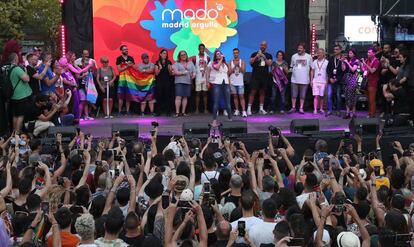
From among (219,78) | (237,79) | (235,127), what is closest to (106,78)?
(219,78)

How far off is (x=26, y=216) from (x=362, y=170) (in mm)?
3915

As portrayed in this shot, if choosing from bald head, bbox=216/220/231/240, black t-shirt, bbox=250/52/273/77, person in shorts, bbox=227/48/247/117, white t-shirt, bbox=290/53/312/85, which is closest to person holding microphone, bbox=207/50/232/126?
person in shorts, bbox=227/48/247/117

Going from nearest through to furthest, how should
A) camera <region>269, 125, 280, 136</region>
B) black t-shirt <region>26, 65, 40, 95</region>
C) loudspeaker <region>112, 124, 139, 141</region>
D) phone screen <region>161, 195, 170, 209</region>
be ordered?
1. phone screen <region>161, 195, 170, 209</region>
2. camera <region>269, 125, 280, 136</region>
3. loudspeaker <region>112, 124, 139, 141</region>
4. black t-shirt <region>26, 65, 40, 95</region>

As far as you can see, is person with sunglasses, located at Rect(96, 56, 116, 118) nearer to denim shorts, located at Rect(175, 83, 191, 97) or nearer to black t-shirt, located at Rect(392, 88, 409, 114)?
denim shorts, located at Rect(175, 83, 191, 97)

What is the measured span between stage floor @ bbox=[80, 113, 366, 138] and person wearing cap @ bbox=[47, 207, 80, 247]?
7079 mm

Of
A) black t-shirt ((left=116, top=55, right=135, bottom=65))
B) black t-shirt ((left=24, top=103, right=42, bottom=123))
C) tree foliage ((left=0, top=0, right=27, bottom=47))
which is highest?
tree foliage ((left=0, top=0, right=27, bottom=47))

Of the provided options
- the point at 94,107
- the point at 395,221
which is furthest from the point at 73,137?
the point at 395,221

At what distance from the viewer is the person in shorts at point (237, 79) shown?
14000 mm

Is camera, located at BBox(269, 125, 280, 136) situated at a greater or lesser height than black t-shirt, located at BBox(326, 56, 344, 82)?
lesser

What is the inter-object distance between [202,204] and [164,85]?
9.46 metres

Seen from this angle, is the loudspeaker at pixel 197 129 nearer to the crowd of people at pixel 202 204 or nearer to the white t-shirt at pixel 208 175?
the crowd of people at pixel 202 204

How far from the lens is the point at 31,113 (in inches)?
463

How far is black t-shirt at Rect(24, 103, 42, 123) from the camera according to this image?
11.7 meters

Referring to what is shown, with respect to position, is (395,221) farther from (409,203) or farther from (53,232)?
(53,232)
